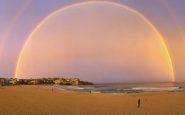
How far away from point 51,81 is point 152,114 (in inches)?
6730

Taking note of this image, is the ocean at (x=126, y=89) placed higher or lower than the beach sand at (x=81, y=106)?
higher

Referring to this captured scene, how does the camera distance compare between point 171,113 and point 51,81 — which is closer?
point 171,113

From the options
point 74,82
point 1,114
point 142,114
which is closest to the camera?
point 1,114

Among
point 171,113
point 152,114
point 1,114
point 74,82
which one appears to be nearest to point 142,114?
point 152,114

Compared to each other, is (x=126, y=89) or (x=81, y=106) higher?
(x=126, y=89)

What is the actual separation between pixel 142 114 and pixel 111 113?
2.49 metres

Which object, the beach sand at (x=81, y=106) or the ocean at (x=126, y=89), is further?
the ocean at (x=126, y=89)

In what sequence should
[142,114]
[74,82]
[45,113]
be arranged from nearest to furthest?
[45,113], [142,114], [74,82]

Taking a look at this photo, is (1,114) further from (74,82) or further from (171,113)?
(74,82)

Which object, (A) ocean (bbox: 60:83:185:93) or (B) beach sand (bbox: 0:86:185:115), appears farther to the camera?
(A) ocean (bbox: 60:83:185:93)

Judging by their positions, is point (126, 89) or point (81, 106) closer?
point (81, 106)

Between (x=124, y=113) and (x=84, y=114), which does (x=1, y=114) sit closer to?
(x=84, y=114)

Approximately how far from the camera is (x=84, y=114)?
91.0 ft

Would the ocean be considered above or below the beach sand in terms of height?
above
